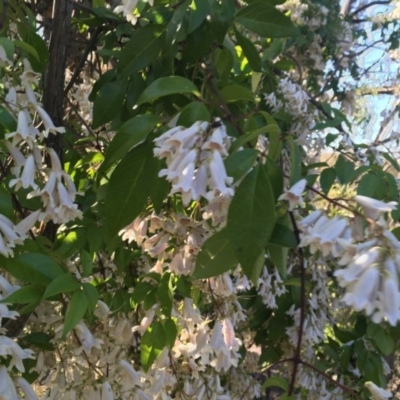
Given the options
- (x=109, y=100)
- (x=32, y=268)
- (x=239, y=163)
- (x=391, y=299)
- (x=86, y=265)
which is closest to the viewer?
(x=391, y=299)

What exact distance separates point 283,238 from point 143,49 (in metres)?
0.42

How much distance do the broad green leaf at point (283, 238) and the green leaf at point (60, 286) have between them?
0.28 metres

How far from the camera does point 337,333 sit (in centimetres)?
196

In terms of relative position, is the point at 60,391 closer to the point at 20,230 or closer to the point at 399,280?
the point at 20,230

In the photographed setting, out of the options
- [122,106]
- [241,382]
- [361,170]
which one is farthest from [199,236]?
[241,382]

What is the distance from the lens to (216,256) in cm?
66

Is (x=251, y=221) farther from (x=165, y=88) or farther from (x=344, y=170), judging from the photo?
(x=344, y=170)

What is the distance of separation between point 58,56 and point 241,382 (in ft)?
4.63

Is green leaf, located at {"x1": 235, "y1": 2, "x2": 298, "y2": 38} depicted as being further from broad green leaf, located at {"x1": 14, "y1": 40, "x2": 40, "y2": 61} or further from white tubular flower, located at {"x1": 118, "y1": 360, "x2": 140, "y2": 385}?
white tubular flower, located at {"x1": 118, "y1": 360, "x2": 140, "y2": 385}

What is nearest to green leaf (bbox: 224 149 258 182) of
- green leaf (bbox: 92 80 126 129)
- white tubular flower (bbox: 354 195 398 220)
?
white tubular flower (bbox: 354 195 398 220)

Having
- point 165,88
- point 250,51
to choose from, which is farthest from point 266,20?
point 165,88

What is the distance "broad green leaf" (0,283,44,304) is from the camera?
25.6 inches

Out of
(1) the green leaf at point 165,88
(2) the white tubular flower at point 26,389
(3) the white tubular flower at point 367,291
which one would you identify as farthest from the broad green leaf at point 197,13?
(2) the white tubular flower at point 26,389

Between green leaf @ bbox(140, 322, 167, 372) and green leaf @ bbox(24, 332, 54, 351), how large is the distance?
20 cm
